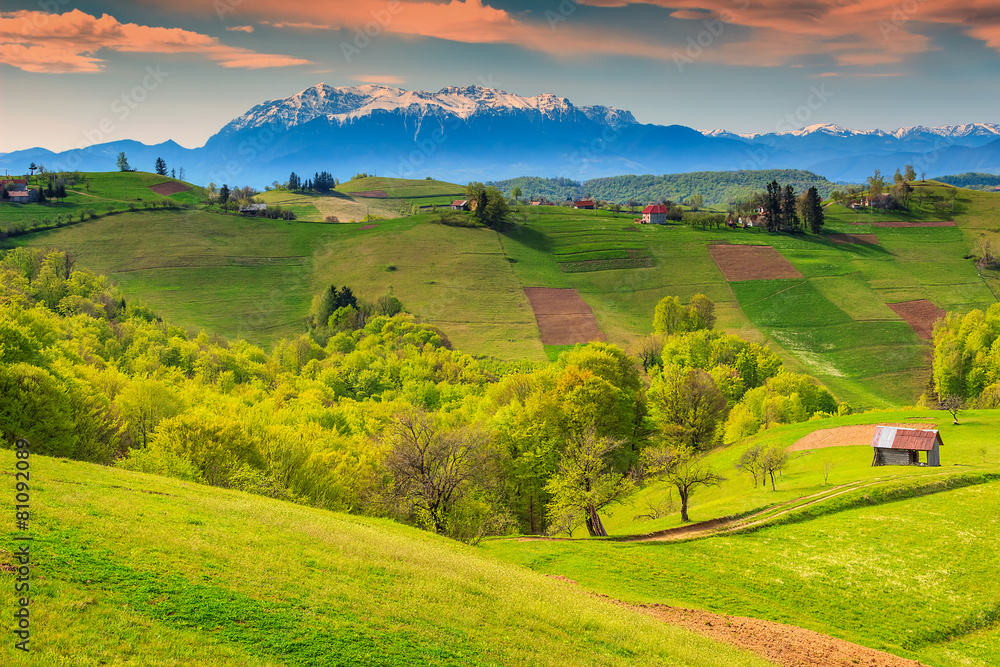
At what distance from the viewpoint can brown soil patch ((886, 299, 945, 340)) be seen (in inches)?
4968

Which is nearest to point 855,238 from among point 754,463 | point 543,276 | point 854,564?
point 543,276

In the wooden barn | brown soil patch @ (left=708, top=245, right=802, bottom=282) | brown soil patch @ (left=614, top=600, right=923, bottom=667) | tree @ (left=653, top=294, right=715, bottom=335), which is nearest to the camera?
brown soil patch @ (left=614, top=600, right=923, bottom=667)

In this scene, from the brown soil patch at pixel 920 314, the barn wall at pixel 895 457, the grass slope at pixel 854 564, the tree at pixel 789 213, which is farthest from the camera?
the tree at pixel 789 213

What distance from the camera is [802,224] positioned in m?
194

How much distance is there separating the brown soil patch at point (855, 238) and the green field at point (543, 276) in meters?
2.79

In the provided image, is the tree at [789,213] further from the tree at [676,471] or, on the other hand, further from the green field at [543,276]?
the tree at [676,471]

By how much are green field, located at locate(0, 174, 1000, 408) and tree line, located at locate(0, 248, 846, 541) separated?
1939cm

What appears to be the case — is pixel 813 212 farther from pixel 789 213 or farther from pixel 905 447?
pixel 905 447

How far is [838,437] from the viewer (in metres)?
62.6

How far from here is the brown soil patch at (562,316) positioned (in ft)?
427

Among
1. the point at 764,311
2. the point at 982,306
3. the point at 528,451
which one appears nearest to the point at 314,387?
the point at 528,451

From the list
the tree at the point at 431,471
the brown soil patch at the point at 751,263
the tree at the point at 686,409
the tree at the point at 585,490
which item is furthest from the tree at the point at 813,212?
the tree at the point at 431,471

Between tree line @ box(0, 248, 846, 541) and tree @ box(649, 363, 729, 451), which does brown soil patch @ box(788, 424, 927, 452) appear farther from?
tree @ box(649, 363, 729, 451)

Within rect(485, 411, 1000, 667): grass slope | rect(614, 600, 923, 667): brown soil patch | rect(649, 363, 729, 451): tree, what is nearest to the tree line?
rect(649, 363, 729, 451): tree
